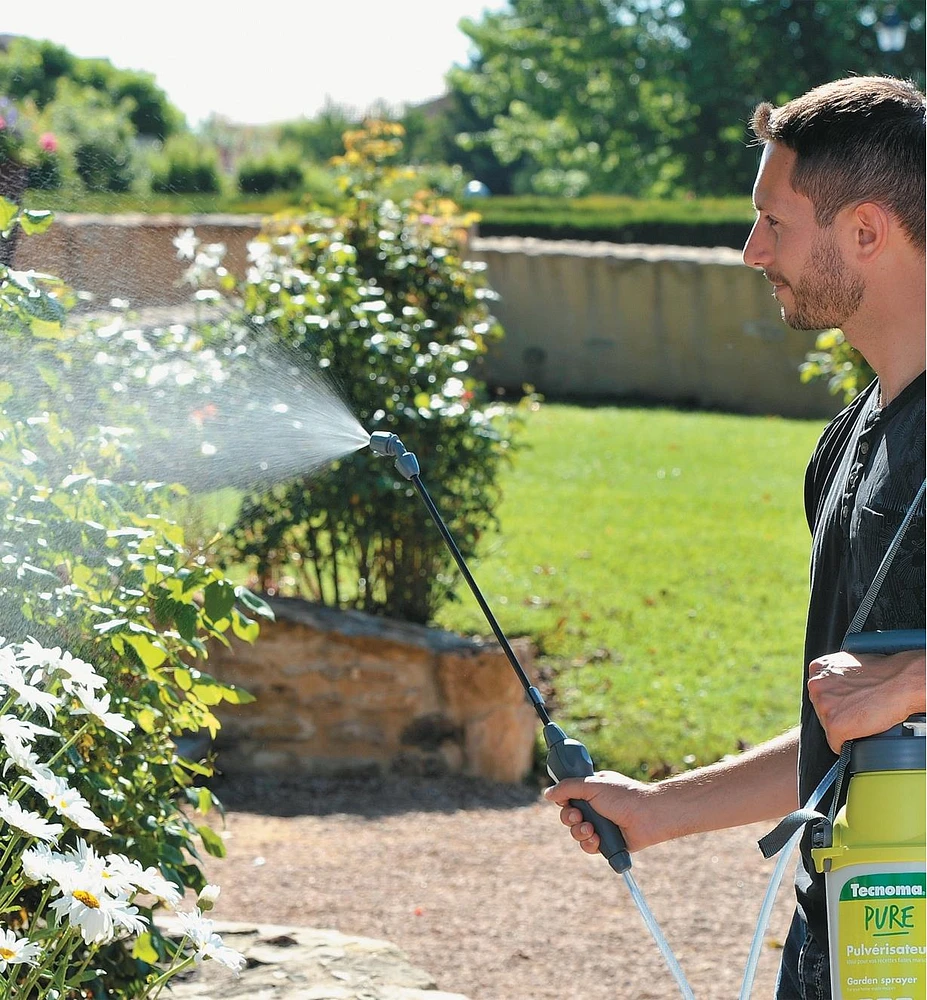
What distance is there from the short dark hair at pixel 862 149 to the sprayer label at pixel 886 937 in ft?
2.54

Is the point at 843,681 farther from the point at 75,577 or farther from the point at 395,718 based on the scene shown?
the point at 395,718

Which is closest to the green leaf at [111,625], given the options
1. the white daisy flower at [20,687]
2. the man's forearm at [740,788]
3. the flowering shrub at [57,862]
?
the flowering shrub at [57,862]

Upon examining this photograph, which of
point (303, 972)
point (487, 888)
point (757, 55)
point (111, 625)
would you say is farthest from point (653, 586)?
point (757, 55)

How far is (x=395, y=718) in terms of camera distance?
4840mm

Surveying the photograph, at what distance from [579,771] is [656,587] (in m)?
4.60

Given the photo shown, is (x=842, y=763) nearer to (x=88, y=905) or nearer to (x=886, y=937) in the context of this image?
(x=886, y=937)

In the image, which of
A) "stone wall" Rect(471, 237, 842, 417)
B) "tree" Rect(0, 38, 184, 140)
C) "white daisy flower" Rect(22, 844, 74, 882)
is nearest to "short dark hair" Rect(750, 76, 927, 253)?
"white daisy flower" Rect(22, 844, 74, 882)

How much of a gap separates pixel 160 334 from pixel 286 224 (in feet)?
6.28

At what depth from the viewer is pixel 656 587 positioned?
6.34 meters

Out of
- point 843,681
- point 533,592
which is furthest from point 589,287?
point 843,681

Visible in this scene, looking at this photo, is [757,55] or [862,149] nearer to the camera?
[862,149]

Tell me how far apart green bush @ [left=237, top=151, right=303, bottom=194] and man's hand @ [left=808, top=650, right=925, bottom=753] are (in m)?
24.9

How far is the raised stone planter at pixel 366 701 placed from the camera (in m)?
4.75

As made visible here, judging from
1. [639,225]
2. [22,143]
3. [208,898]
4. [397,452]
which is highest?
[22,143]
